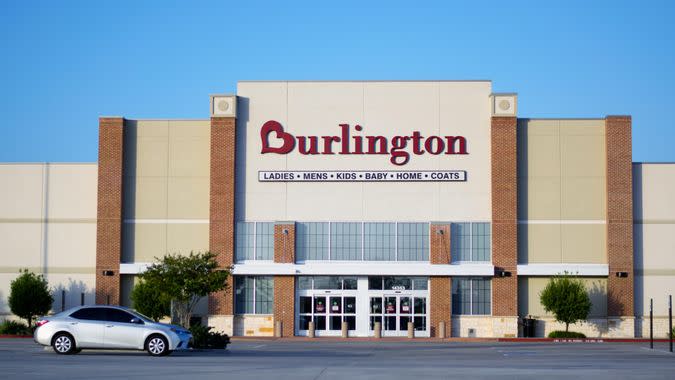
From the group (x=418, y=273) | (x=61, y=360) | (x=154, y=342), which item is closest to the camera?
(x=61, y=360)

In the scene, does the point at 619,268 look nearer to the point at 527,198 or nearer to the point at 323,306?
the point at 527,198

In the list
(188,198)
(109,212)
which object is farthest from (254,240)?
(109,212)

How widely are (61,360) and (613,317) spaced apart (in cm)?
3323

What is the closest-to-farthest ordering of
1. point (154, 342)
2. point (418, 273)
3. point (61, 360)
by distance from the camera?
point (61, 360)
point (154, 342)
point (418, 273)

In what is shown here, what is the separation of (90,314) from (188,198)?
22867 mm

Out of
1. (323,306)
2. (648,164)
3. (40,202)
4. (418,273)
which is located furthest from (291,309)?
(648,164)

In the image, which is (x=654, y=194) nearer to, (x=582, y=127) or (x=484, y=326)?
(x=582, y=127)

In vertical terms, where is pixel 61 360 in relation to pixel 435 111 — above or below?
below

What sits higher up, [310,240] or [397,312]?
[310,240]

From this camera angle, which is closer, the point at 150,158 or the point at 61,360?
the point at 61,360

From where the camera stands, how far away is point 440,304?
2055 inches

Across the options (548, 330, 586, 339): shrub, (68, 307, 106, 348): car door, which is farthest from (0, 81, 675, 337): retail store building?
(68, 307, 106, 348): car door

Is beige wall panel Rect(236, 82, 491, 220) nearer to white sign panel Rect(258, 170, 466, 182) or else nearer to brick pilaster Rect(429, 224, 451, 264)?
white sign panel Rect(258, 170, 466, 182)

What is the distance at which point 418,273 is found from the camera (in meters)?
52.0
